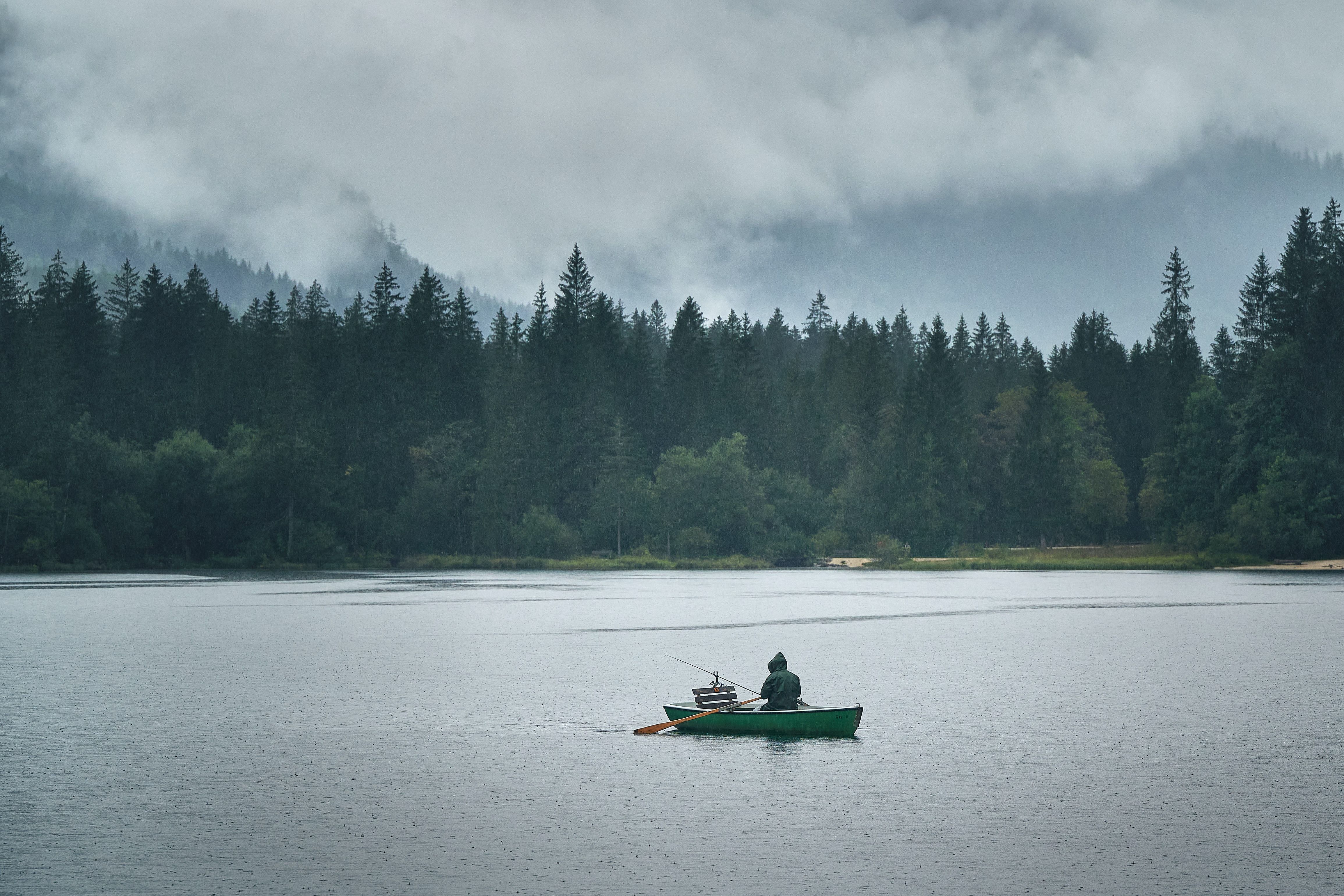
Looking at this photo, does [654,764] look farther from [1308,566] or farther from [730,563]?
[730,563]

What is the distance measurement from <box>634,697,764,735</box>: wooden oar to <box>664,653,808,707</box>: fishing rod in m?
0.65

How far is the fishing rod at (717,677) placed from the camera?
123 ft

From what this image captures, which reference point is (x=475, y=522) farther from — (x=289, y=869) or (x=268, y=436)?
(x=289, y=869)

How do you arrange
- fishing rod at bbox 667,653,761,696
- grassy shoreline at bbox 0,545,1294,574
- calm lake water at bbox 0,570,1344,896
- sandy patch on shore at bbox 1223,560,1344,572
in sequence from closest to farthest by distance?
calm lake water at bbox 0,570,1344,896 → fishing rod at bbox 667,653,761,696 → sandy patch on shore at bbox 1223,560,1344,572 → grassy shoreline at bbox 0,545,1294,574

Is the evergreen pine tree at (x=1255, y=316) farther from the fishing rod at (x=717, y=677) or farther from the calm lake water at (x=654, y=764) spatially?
the fishing rod at (x=717, y=677)

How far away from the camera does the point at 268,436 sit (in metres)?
146

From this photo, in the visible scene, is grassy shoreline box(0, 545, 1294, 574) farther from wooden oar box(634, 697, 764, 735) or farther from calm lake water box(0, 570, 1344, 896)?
wooden oar box(634, 697, 764, 735)

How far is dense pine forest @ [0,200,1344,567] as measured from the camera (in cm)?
13750

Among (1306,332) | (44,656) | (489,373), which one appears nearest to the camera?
(44,656)

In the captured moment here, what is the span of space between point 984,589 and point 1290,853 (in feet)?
305

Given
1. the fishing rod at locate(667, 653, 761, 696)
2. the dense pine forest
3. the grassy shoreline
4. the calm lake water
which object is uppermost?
the dense pine forest

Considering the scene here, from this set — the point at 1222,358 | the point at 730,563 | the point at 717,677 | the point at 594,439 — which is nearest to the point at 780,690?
the point at 717,677

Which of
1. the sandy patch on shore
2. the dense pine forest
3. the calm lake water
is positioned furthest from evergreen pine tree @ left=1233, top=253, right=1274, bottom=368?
the calm lake water

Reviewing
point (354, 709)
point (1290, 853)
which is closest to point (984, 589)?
point (354, 709)
